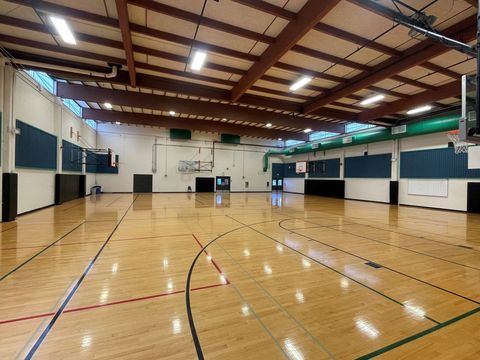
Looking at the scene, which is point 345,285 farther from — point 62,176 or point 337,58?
point 62,176

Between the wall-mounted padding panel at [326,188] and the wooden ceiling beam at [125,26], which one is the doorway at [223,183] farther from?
the wooden ceiling beam at [125,26]

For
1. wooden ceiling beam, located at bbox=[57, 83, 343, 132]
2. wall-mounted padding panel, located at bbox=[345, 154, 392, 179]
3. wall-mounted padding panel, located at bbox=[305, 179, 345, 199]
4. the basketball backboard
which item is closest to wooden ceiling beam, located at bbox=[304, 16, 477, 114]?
the basketball backboard

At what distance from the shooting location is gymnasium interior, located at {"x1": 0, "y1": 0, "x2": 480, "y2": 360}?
2123 millimetres

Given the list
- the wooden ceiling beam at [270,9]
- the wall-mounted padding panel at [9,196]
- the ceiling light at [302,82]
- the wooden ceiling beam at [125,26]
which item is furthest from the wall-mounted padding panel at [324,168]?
the wall-mounted padding panel at [9,196]

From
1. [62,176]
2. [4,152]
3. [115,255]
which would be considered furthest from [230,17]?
[62,176]

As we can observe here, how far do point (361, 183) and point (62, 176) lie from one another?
17807 mm

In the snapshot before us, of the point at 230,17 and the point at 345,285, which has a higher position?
the point at 230,17

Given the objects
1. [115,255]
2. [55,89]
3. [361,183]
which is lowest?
[115,255]

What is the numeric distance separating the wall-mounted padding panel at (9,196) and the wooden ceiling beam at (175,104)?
457cm

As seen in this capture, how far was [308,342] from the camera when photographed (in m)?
1.96

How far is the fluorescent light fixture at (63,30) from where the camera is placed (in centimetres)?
522

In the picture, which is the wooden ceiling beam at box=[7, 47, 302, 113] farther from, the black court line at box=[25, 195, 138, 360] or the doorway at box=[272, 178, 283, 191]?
the doorway at box=[272, 178, 283, 191]

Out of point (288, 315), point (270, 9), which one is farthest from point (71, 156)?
point (288, 315)

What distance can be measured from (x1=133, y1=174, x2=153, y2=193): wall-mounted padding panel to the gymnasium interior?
4.59 meters
